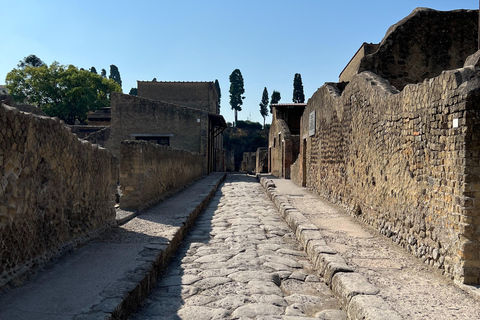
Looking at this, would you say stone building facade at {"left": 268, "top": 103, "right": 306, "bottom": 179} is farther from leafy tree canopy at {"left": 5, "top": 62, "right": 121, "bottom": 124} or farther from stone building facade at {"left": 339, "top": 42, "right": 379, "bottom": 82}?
leafy tree canopy at {"left": 5, "top": 62, "right": 121, "bottom": 124}

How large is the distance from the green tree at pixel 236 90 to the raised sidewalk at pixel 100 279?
5932 cm

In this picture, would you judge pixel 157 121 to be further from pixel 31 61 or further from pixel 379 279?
pixel 31 61

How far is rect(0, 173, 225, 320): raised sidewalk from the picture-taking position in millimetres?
2559

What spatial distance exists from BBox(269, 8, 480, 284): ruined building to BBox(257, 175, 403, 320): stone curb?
0.84 meters

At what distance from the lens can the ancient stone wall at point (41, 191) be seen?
3035 mm

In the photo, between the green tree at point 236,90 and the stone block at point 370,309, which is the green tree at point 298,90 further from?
the stone block at point 370,309

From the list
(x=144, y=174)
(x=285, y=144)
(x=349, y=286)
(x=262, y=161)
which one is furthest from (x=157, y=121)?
(x=349, y=286)

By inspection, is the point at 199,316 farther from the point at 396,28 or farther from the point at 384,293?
the point at 396,28

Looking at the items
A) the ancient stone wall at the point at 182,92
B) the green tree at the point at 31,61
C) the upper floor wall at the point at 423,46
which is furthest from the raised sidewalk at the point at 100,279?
the green tree at the point at 31,61

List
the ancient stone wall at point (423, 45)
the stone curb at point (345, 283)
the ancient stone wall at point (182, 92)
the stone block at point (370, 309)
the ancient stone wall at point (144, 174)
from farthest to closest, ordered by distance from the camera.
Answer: the ancient stone wall at point (182, 92), the ancient stone wall at point (423, 45), the ancient stone wall at point (144, 174), the stone curb at point (345, 283), the stone block at point (370, 309)

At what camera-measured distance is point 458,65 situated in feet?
30.4

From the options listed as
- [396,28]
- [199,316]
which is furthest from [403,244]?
[396,28]

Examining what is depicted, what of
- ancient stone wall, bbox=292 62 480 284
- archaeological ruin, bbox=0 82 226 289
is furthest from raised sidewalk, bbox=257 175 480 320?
archaeological ruin, bbox=0 82 226 289

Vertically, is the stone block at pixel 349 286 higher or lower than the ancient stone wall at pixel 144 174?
lower
